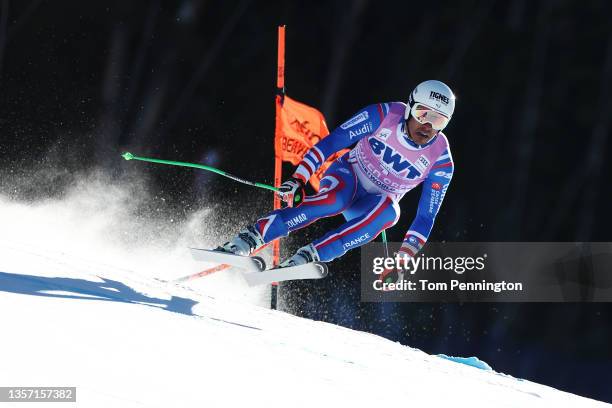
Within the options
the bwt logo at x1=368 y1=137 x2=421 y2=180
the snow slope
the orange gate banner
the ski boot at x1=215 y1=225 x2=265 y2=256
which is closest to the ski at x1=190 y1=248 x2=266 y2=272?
the ski boot at x1=215 y1=225 x2=265 y2=256

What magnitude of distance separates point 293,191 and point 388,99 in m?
5.99

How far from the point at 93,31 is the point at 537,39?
5.96 meters

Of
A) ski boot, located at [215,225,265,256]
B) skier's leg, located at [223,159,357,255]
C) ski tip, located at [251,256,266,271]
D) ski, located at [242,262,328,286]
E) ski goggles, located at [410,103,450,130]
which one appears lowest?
ski, located at [242,262,328,286]

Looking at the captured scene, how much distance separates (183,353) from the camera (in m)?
2.71

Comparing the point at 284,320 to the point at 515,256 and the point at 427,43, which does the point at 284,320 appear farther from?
the point at 427,43

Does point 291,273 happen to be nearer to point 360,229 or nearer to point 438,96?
point 360,229

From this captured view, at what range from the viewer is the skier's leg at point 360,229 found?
4.48 m

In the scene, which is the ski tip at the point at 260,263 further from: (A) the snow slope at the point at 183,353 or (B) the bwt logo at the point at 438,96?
(B) the bwt logo at the point at 438,96

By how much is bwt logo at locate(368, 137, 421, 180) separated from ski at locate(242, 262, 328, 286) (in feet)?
2.85

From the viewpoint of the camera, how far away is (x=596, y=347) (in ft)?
34.3

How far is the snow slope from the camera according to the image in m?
2.25

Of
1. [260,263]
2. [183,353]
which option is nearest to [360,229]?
[260,263]

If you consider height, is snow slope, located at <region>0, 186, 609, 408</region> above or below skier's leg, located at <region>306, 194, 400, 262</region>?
below

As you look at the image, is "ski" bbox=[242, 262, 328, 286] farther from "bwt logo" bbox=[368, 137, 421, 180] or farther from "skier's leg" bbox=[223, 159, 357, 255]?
"bwt logo" bbox=[368, 137, 421, 180]
